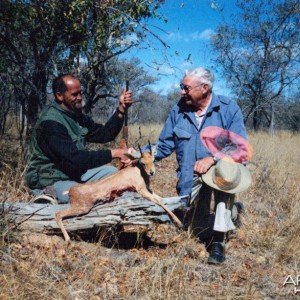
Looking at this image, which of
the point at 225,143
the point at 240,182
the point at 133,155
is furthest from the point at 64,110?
the point at 240,182

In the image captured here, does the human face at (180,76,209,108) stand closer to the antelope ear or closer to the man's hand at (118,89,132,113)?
the man's hand at (118,89,132,113)

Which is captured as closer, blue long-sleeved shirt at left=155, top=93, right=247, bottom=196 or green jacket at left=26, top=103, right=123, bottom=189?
green jacket at left=26, top=103, right=123, bottom=189

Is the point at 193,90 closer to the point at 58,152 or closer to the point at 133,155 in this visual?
the point at 133,155

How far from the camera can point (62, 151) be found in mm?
3592

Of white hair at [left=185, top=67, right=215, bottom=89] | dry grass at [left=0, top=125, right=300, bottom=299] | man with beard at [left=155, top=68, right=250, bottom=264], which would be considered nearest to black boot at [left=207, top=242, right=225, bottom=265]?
dry grass at [left=0, top=125, right=300, bottom=299]

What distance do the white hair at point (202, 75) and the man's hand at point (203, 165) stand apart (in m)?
0.90

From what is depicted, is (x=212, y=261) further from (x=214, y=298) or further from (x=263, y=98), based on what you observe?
(x=263, y=98)

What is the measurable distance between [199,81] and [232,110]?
54 centimetres

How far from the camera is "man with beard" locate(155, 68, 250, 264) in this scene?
4023 mm

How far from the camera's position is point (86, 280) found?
9.66ft

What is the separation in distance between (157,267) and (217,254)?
81 centimetres

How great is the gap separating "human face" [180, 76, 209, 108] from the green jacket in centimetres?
118

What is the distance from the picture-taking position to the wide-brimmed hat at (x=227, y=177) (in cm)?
371

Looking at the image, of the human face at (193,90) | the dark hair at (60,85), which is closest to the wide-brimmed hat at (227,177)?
the human face at (193,90)
